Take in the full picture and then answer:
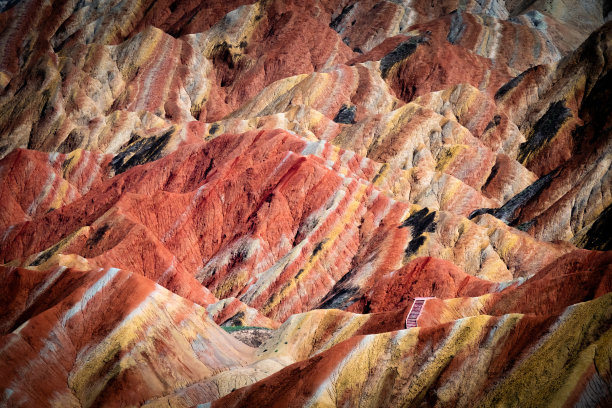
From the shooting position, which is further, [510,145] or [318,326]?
[510,145]

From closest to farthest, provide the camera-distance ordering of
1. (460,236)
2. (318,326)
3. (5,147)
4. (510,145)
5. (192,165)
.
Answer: (318,326) < (460,236) < (192,165) < (510,145) < (5,147)

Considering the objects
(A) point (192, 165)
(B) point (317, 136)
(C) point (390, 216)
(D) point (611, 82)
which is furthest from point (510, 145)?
(A) point (192, 165)

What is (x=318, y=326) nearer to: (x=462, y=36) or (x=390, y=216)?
(x=390, y=216)

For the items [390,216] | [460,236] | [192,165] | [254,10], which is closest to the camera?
[460,236]

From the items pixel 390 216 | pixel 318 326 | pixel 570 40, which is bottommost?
pixel 570 40

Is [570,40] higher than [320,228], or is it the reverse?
[320,228]

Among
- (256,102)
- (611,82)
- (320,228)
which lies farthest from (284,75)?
(320,228)

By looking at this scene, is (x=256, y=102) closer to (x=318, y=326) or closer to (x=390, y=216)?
(x=390, y=216)
